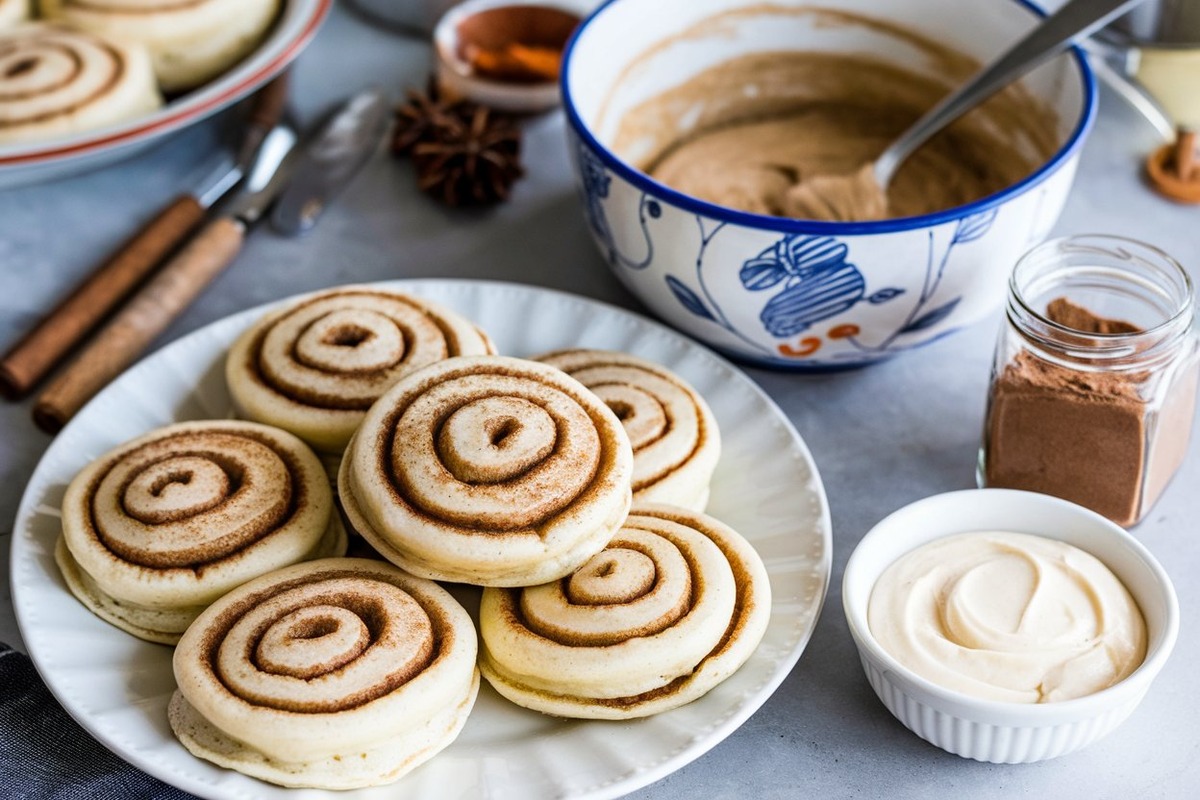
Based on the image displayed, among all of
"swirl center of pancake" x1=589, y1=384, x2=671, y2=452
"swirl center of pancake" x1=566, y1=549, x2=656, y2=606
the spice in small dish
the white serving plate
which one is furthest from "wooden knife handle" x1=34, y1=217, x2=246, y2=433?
"swirl center of pancake" x1=566, y1=549, x2=656, y2=606

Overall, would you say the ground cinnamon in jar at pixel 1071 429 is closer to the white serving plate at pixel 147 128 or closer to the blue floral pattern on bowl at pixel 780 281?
the blue floral pattern on bowl at pixel 780 281

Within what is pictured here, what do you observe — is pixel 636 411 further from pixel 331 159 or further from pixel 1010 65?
pixel 331 159

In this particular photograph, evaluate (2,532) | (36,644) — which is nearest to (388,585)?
(36,644)

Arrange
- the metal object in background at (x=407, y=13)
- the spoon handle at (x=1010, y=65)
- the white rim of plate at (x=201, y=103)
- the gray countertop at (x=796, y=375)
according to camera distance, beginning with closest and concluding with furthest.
Result: the gray countertop at (x=796, y=375), the spoon handle at (x=1010, y=65), the white rim of plate at (x=201, y=103), the metal object in background at (x=407, y=13)

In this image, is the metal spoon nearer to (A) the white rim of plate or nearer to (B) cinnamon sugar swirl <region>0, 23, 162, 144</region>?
(A) the white rim of plate

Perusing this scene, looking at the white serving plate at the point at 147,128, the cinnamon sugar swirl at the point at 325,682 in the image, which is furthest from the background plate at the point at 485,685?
the white serving plate at the point at 147,128

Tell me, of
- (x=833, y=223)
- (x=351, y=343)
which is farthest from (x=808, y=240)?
(x=351, y=343)
